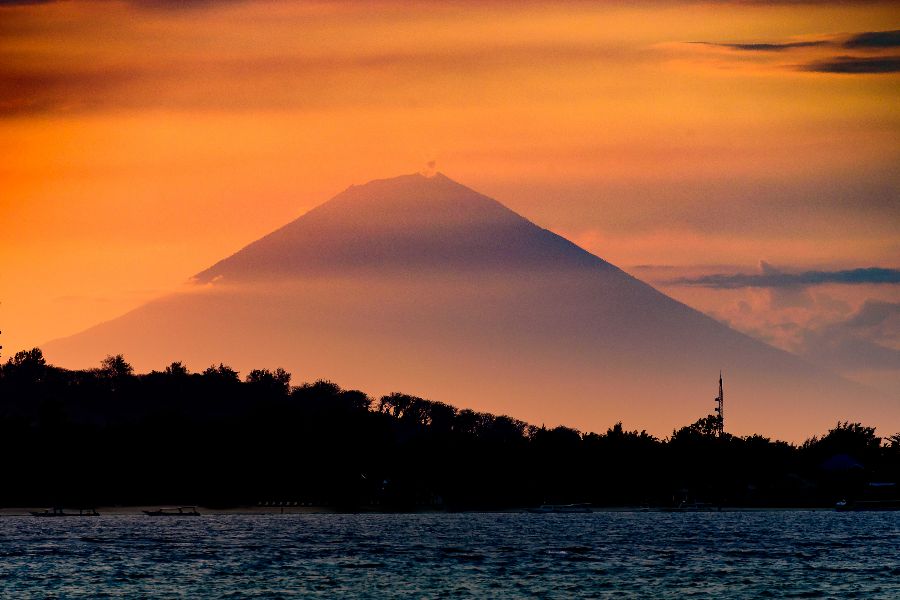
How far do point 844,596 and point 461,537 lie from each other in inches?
3257

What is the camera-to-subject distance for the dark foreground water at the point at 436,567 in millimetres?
120688

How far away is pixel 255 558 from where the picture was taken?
15225 cm

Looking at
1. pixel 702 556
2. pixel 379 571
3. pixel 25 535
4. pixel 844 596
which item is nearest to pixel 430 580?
pixel 379 571

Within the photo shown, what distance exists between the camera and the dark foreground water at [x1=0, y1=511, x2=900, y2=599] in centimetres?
12069

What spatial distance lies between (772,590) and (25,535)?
10217 centimetres

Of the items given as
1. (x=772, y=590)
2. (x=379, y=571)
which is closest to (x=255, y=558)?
(x=379, y=571)

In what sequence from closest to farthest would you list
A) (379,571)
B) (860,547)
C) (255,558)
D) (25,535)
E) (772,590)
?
(772,590) < (379,571) < (255,558) < (860,547) < (25,535)

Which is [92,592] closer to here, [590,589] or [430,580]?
[430,580]

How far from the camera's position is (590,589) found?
122 metres

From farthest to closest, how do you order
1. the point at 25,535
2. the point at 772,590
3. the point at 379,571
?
1. the point at 25,535
2. the point at 379,571
3. the point at 772,590

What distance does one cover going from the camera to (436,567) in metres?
142

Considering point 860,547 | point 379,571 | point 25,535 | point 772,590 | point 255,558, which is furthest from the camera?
point 25,535

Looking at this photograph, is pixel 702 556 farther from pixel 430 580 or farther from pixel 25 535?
pixel 25 535

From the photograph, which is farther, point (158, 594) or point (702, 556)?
point (702, 556)
